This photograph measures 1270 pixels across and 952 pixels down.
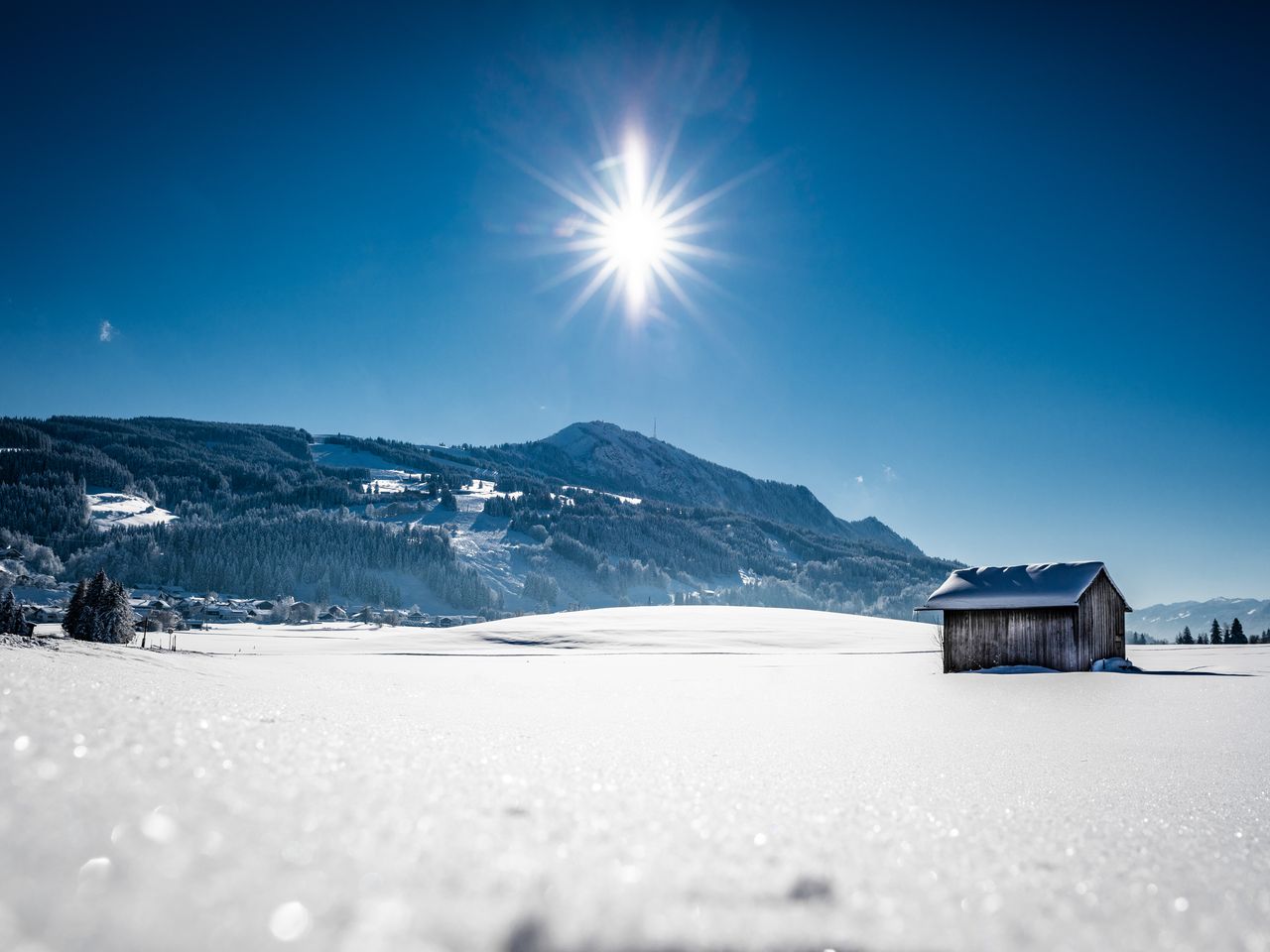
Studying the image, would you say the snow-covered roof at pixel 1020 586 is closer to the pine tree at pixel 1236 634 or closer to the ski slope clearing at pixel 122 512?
the pine tree at pixel 1236 634

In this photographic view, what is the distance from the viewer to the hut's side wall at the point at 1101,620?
24.9 metres

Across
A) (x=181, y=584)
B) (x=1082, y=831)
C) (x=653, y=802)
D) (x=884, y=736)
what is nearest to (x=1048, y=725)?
(x=884, y=736)

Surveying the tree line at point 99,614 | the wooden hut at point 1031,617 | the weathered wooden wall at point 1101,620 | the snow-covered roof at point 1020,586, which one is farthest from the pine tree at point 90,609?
the weathered wooden wall at point 1101,620

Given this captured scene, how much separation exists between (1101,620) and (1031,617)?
365 cm

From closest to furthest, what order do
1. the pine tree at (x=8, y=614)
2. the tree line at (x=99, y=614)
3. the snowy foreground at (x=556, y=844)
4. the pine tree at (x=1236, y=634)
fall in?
the snowy foreground at (x=556, y=844)
the pine tree at (x=8, y=614)
the tree line at (x=99, y=614)
the pine tree at (x=1236, y=634)

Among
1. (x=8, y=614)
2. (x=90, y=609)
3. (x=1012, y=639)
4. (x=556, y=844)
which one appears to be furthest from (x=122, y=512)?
(x=556, y=844)

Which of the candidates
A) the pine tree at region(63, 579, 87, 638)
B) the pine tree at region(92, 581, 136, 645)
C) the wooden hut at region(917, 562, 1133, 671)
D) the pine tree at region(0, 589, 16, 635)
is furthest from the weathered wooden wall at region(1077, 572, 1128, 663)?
the pine tree at region(63, 579, 87, 638)

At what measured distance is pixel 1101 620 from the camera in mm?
26094

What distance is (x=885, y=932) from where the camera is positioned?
1.77 meters

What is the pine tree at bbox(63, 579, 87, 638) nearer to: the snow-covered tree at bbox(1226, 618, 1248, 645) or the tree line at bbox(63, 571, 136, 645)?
the tree line at bbox(63, 571, 136, 645)

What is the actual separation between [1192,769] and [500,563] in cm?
16778

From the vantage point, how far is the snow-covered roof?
2475cm

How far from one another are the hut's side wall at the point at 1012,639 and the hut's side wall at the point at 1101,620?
0.61 meters

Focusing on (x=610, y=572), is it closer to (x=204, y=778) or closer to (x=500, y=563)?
(x=500, y=563)
